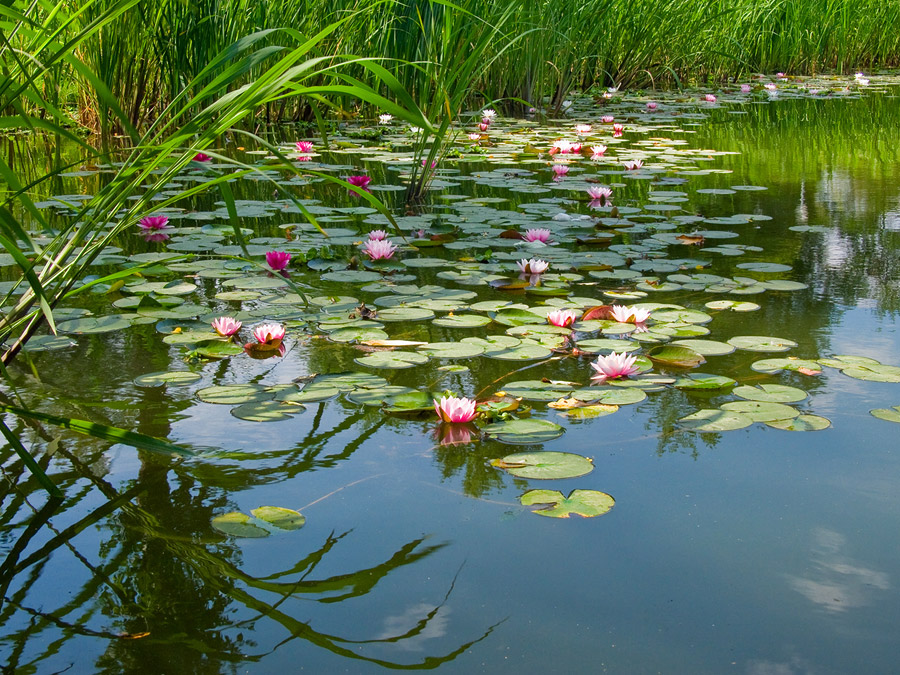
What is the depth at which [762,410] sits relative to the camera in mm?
1341

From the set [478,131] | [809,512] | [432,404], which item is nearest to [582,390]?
[432,404]

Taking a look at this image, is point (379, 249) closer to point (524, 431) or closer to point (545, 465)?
point (524, 431)

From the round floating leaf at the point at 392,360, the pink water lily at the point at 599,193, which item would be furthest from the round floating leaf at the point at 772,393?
the pink water lily at the point at 599,193

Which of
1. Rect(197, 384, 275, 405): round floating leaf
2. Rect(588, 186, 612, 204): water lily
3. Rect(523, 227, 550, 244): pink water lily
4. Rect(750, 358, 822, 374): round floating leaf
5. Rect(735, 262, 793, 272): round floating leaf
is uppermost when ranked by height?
Rect(588, 186, 612, 204): water lily

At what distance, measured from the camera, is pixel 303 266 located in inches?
89.1

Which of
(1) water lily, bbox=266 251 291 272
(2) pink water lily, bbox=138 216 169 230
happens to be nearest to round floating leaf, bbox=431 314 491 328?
(1) water lily, bbox=266 251 291 272

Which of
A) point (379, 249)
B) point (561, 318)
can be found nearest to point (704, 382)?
point (561, 318)

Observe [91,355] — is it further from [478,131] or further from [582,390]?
[478,131]

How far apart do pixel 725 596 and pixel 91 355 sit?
1.24m

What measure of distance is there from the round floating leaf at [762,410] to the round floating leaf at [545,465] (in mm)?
320

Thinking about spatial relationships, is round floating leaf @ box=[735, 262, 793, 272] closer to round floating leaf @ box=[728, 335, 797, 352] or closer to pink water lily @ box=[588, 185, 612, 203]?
round floating leaf @ box=[728, 335, 797, 352]

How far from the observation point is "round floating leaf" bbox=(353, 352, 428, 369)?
1542 mm

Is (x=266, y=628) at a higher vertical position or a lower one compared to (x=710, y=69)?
lower

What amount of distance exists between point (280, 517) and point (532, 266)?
3.99 ft
